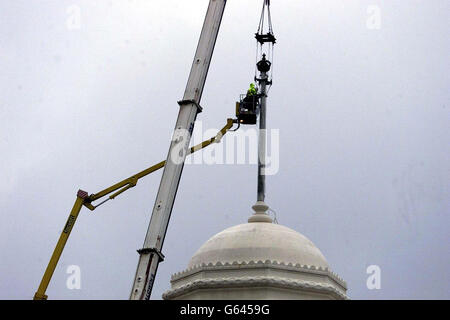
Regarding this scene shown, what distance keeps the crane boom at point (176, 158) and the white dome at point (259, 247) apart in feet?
7.65

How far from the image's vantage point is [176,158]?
1570 inches

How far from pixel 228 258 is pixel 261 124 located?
10.7m

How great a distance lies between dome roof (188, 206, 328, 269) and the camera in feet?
124

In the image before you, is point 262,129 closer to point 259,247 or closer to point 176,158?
point 176,158

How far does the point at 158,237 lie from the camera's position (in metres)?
37.9

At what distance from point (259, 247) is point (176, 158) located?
5.82m

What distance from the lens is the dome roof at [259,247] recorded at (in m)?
37.7

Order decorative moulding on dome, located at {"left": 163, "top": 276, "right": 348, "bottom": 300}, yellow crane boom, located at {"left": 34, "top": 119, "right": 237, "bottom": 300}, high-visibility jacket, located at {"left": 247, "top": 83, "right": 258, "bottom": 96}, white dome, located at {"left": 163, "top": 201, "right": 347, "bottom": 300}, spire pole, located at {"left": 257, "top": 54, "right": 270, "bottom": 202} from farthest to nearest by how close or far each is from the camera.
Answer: yellow crane boom, located at {"left": 34, "top": 119, "right": 237, "bottom": 300}, high-visibility jacket, located at {"left": 247, "top": 83, "right": 258, "bottom": 96}, spire pole, located at {"left": 257, "top": 54, "right": 270, "bottom": 202}, white dome, located at {"left": 163, "top": 201, "right": 347, "bottom": 300}, decorative moulding on dome, located at {"left": 163, "top": 276, "right": 348, "bottom": 300}

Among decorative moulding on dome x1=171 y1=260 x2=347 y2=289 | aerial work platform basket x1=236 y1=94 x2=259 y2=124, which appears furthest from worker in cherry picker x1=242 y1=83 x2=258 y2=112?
decorative moulding on dome x1=171 y1=260 x2=347 y2=289

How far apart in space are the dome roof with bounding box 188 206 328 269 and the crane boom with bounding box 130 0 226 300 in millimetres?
2340

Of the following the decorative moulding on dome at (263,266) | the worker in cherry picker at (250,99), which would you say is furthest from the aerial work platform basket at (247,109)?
the decorative moulding on dome at (263,266)

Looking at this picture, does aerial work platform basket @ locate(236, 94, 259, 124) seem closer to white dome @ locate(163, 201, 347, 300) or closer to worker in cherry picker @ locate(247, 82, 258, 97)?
worker in cherry picker @ locate(247, 82, 258, 97)
